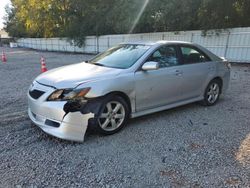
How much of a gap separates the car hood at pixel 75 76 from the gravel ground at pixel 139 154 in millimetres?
863

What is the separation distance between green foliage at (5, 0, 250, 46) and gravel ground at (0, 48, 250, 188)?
35.5 ft

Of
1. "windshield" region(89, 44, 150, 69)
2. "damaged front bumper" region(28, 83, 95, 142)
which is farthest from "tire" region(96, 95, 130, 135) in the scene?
"windshield" region(89, 44, 150, 69)

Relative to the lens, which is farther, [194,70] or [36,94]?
[194,70]

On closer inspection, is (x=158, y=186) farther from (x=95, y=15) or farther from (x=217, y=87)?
(x=95, y=15)

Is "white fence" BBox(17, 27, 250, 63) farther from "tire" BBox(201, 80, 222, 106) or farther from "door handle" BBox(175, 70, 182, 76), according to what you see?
"door handle" BBox(175, 70, 182, 76)

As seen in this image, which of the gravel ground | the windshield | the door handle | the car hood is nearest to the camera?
the gravel ground

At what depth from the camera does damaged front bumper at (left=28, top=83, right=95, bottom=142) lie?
346 cm

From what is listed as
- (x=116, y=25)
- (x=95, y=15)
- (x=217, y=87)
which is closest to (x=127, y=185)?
(x=217, y=87)

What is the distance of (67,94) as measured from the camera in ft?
11.6

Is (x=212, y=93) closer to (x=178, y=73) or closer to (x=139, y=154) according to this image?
(x=178, y=73)

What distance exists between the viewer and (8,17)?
54.3m

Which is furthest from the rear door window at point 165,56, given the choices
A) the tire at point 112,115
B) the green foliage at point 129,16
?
the green foliage at point 129,16

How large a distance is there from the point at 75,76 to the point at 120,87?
0.75 m

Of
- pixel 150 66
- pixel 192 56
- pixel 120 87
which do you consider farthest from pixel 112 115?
pixel 192 56
